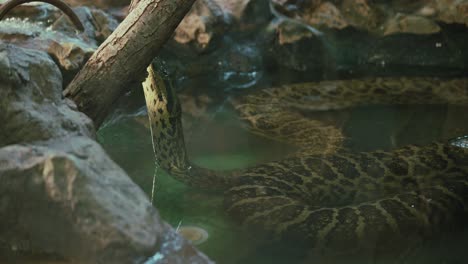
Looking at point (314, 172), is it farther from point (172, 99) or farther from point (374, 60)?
point (374, 60)

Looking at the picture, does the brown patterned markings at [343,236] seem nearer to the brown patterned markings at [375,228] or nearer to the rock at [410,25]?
the brown patterned markings at [375,228]

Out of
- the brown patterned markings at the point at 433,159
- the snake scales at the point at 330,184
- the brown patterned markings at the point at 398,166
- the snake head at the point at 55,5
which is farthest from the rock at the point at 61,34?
the brown patterned markings at the point at 433,159

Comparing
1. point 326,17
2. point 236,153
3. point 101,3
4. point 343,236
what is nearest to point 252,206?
point 343,236

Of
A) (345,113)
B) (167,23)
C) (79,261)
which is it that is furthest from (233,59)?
(79,261)

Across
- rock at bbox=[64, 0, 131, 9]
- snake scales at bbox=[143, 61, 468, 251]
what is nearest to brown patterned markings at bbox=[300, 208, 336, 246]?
snake scales at bbox=[143, 61, 468, 251]

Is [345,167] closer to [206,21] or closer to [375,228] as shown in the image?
[375,228]

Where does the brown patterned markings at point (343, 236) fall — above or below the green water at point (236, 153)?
above
